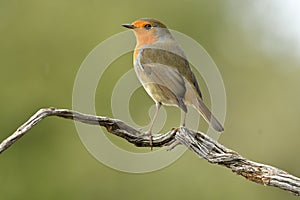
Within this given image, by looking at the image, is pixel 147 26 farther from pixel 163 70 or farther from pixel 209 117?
pixel 209 117

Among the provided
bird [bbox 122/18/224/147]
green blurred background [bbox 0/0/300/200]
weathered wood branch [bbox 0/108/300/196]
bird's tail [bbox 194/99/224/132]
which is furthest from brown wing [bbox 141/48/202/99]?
green blurred background [bbox 0/0/300/200]

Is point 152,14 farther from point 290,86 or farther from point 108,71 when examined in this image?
point 290,86

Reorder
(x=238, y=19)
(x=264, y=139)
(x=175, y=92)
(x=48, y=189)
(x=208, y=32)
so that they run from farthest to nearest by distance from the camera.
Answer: (x=238, y=19)
(x=208, y=32)
(x=264, y=139)
(x=48, y=189)
(x=175, y=92)

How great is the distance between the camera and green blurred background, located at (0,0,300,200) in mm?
6160

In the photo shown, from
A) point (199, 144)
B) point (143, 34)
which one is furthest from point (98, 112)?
point (199, 144)

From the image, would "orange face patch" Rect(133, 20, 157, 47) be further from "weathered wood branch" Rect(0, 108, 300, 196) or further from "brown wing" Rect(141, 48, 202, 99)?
"weathered wood branch" Rect(0, 108, 300, 196)

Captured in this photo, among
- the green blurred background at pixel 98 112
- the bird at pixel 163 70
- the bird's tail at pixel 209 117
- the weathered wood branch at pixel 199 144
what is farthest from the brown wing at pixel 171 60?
the green blurred background at pixel 98 112

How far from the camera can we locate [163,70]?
234 cm

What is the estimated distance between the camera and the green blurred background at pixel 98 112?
616 cm

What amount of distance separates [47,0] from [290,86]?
290 cm

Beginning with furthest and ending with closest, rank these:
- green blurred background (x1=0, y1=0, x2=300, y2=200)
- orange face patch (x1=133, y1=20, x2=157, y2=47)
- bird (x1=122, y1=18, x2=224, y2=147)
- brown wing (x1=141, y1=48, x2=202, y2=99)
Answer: green blurred background (x1=0, y1=0, x2=300, y2=200)
orange face patch (x1=133, y1=20, x2=157, y2=47)
brown wing (x1=141, y1=48, x2=202, y2=99)
bird (x1=122, y1=18, x2=224, y2=147)

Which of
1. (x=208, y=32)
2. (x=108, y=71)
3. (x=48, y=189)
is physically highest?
(x=208, y=32)

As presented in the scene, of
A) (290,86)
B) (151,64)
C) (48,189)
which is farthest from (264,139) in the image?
(151,64)

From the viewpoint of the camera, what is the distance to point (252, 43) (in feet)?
26.7
